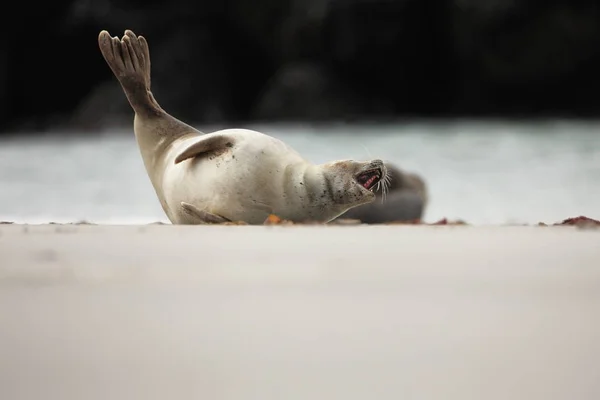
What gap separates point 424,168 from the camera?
8586 mm

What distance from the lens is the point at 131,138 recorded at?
48.0 ft

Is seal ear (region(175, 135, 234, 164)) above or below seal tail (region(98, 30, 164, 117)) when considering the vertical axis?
below

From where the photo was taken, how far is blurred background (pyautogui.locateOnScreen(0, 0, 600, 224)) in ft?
28.7

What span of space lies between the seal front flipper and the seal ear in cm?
16

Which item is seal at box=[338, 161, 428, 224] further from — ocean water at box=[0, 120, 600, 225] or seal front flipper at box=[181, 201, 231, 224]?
seal front flipper at box=[181, 201, 231, 224]

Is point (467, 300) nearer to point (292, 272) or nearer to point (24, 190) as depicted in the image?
point (292, 272)

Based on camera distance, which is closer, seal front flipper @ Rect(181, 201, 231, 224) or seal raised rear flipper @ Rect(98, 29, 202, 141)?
seal front flipper @ Rect(181, 201, 231, 224)

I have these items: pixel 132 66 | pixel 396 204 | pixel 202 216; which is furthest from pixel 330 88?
pixel 202 216

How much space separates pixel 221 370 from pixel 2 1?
64.4 feet

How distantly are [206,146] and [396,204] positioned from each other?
160 cm

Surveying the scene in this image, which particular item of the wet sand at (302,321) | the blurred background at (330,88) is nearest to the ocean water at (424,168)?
the blurred background at (330,88)

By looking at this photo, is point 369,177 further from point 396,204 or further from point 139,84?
point 396,204

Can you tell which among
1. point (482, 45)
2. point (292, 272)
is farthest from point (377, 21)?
point (292, 272)

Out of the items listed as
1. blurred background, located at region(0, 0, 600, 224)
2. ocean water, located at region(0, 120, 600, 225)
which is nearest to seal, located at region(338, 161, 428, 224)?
ocean water, located at region(0, 120, 600, 225)
